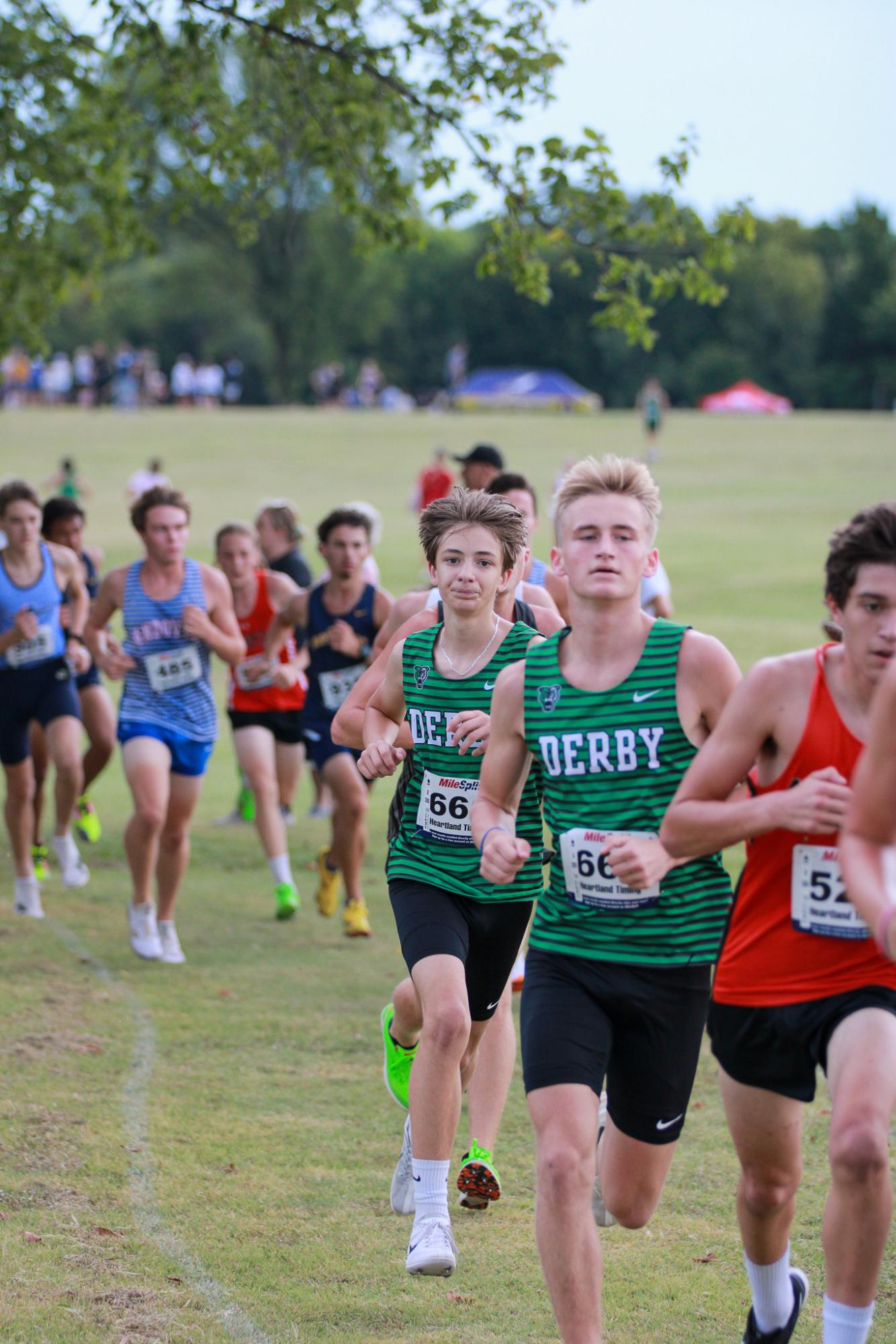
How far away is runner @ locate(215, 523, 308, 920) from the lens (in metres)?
8.93

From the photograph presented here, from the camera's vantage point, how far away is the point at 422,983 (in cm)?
448

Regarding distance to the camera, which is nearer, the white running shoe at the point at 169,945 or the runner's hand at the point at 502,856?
the runner's hand at the point at 502,856

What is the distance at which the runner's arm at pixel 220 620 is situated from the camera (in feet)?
26.0

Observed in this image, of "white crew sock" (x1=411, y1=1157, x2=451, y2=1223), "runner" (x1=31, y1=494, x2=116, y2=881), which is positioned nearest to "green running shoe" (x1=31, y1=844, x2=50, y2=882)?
"runner" (x1=31, y1=494, x2=116, y2=881)

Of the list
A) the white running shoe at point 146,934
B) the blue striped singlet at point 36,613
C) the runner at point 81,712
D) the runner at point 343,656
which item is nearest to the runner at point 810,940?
the runner at point 343,656

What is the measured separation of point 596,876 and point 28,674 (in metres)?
5.84

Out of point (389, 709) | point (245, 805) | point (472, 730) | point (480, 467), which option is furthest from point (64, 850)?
point (472, 730)

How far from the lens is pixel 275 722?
949 cm

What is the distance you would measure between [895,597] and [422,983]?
1.84 m

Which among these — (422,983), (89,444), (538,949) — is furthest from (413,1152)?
(89,444)

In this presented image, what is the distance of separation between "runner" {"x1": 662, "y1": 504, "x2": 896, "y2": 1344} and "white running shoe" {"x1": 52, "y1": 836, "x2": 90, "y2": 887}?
6.79 m

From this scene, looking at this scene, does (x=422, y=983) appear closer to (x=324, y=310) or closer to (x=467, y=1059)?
(x=467, y=1059)

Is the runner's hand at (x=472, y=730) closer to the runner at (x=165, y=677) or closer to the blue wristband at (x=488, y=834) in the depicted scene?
the blue wristband at (x=488, y=834)

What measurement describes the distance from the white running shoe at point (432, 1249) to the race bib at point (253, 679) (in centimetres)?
512
